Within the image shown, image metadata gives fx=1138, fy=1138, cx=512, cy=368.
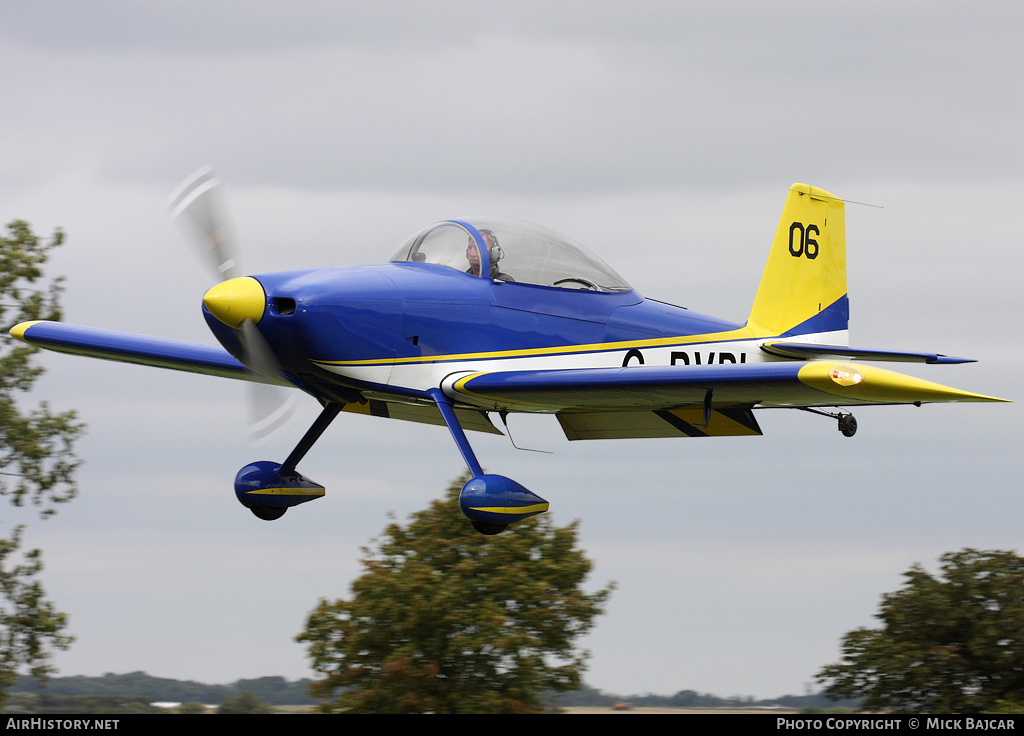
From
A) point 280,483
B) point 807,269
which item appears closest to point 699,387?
point 280,483

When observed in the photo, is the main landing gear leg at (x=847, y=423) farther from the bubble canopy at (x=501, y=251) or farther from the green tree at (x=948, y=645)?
the green tree at (x=948, y=645)

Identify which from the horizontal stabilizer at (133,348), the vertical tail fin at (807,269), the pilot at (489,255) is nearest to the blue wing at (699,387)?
the pilot at (489,255)

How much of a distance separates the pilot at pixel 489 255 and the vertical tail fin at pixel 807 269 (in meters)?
4.17

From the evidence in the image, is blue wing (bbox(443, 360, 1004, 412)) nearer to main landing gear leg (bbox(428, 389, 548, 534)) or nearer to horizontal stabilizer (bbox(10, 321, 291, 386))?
main landing gear leg (bbox(428, 389, 548, 534))

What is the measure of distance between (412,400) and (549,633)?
9900mm

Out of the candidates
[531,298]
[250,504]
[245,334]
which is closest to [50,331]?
A: [250,504]

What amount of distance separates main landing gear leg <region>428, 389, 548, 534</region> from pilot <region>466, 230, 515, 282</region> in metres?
1.85

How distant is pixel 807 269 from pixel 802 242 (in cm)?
36

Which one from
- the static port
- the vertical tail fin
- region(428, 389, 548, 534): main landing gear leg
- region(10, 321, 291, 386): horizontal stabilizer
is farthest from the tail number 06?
the static port

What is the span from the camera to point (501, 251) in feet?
36.0
